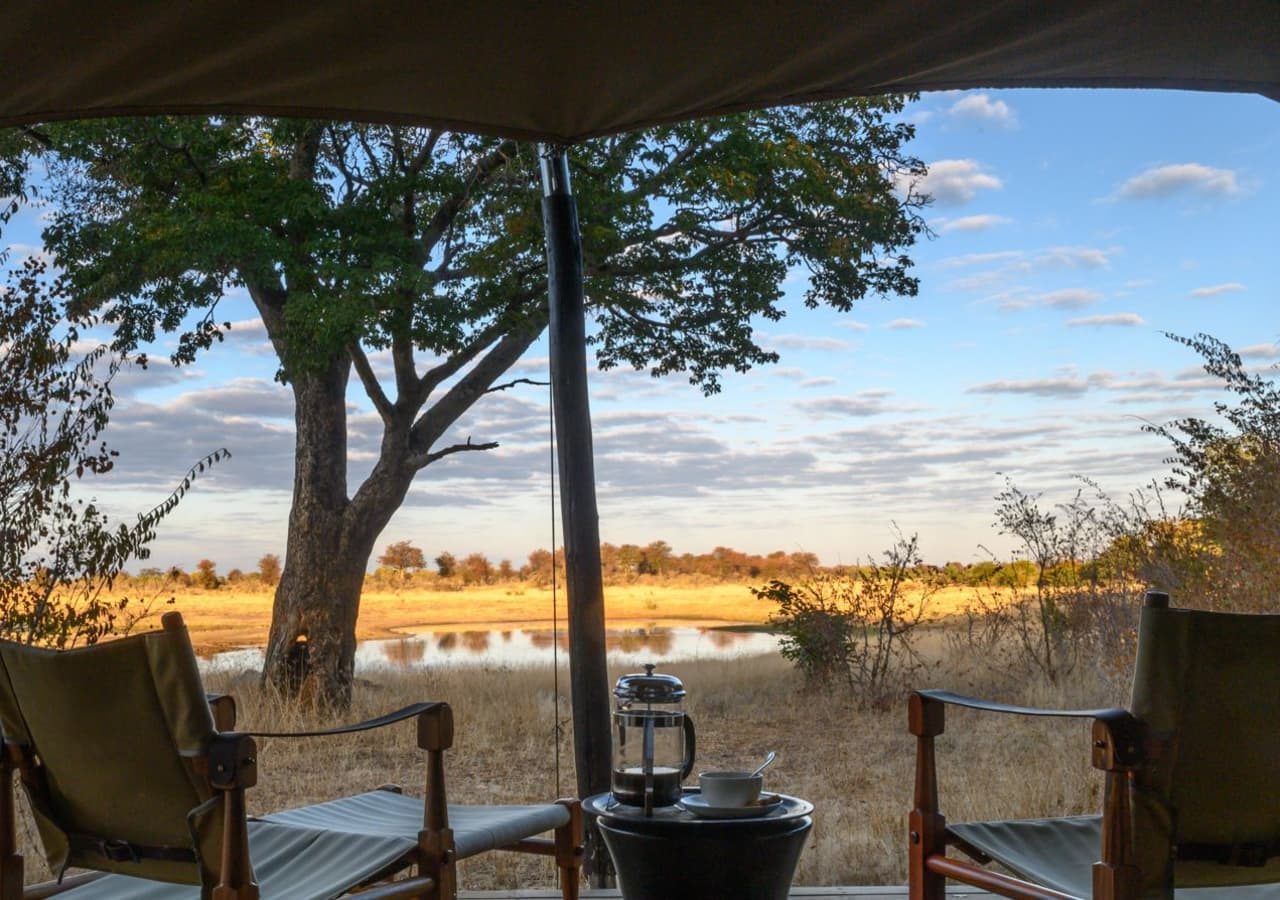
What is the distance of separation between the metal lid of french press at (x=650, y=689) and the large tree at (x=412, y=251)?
461cm

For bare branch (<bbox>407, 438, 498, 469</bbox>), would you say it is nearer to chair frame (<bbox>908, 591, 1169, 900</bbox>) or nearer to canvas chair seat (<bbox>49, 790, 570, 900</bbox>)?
canvas chair seat (<bbox>49, 790, 570, 900</bbox>)

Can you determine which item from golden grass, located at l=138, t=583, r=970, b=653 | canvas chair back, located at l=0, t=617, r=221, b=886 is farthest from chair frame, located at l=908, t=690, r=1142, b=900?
golden grass, located at l=138, t=583, r=970, b=653

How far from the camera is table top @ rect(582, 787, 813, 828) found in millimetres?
2000

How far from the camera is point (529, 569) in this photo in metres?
7.70

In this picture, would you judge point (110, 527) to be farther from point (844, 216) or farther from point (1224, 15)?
point (844, 216)

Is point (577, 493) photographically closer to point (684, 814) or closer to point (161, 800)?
point (684, 814)

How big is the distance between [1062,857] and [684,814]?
602 millimetres

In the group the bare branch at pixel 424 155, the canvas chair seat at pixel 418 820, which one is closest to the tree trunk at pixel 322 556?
the bare branch at pixel 424 155

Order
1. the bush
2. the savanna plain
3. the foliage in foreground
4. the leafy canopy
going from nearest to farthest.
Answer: the foliage in foreground
the savanna plain
the bush
the leafy canopy

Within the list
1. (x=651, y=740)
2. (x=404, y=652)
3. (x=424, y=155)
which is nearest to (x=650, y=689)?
(x=651, y=740)

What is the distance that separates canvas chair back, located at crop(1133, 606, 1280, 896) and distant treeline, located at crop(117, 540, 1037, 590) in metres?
4.96

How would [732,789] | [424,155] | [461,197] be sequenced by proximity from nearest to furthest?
[732,789], [461,197], [424,155]

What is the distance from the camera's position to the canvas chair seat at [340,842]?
75.7 inches

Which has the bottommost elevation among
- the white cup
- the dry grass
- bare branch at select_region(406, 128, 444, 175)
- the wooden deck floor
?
the dry grass
